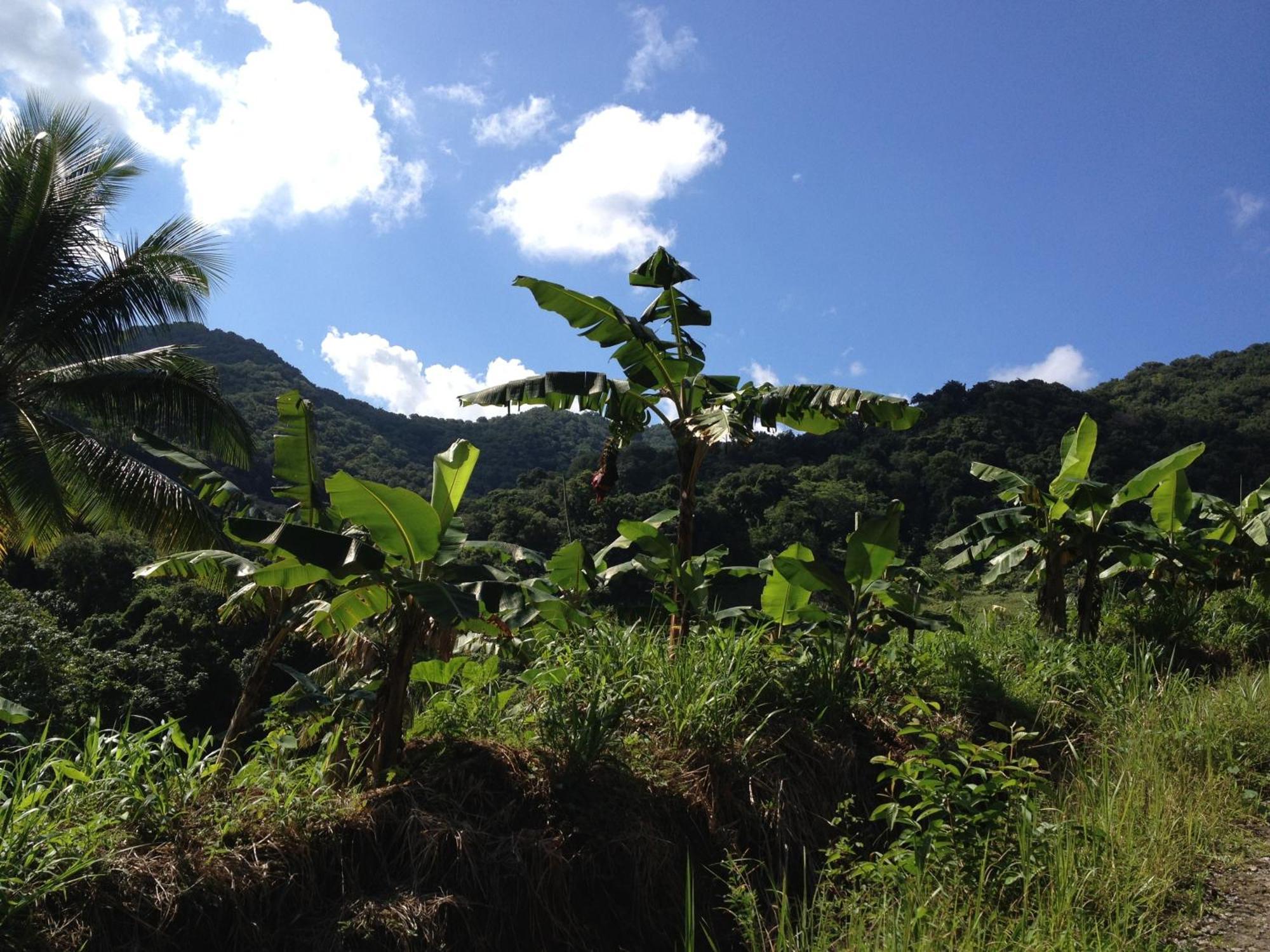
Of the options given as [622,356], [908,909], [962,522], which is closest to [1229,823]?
[908,909]

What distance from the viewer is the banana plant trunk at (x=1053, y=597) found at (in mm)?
9047

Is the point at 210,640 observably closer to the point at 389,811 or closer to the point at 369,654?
the point at 369,654

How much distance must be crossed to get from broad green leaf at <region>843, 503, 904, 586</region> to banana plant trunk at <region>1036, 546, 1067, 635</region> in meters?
3.78

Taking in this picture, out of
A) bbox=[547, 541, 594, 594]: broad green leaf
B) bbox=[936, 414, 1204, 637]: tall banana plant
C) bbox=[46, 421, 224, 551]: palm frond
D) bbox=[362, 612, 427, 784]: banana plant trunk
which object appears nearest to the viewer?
bbox=[362, 612, 427, 784]: banana plant trunk

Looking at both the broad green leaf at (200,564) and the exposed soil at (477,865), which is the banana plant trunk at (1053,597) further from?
the broad green leaf at (200,564)

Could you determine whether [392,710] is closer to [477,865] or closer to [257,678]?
[477,865]

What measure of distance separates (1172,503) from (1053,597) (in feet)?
6.71

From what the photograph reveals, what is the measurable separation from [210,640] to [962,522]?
1854 centimetres

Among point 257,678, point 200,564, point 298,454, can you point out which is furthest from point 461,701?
point 257,678

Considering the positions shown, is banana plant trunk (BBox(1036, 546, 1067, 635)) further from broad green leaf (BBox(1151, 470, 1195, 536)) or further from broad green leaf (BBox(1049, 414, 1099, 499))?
broad green leaf (BBox(1151, 470, 1195, 536))

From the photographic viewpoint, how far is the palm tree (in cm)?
1207

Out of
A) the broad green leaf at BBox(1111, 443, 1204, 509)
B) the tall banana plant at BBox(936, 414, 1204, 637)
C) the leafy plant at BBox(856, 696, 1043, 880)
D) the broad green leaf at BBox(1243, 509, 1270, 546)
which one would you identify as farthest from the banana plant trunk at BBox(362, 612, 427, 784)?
the broad green leaf at BBox(1243, 509, 1270, 546)

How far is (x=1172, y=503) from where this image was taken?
9820mm

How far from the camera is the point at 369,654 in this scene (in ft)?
23.7
